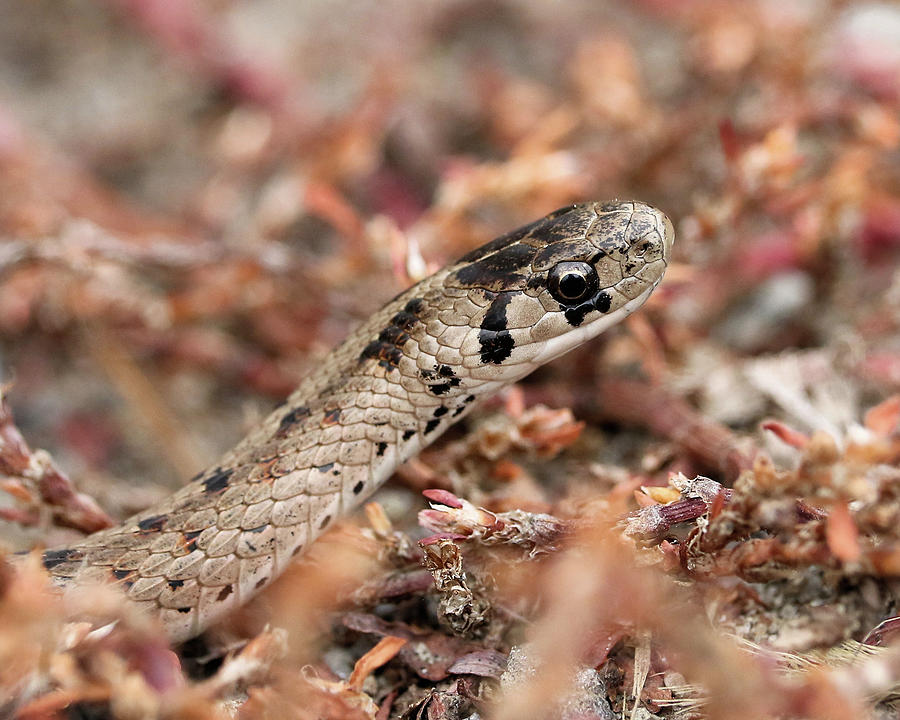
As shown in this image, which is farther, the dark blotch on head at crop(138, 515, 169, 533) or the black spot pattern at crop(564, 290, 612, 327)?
the black spot pattern at crop(564, 290, 612, 327)

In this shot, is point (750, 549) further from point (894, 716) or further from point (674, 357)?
point (674, 357)

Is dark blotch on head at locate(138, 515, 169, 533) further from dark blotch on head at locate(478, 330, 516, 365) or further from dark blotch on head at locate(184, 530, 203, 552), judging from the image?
dark blotch on head at locate(478, 330, 516, 365)

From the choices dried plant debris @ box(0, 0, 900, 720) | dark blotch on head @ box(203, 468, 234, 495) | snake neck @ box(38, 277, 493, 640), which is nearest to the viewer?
dried plant debris @ box(0, 0, 900, 720)

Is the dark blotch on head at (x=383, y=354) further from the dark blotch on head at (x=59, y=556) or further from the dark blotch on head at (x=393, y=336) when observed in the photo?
the dark blotch on head at (x=59, y=556)

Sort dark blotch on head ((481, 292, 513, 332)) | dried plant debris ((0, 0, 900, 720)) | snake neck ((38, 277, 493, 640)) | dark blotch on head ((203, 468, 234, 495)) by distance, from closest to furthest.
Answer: dried plant debris ((0, 0, 900, 720))
snake neck ((38, 277, 493, 640))
dark blotch on head ((203, 468, 234, 495))
dark blotch on head ((481, 292, 513, 332))

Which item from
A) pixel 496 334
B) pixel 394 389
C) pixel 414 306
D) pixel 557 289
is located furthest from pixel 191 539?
pixel 557 289

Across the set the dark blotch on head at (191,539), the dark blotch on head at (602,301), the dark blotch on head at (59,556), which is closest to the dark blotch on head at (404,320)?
the dark blotch on head at (602,301)

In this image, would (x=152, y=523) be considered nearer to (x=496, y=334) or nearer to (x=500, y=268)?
(x=496, y=334)

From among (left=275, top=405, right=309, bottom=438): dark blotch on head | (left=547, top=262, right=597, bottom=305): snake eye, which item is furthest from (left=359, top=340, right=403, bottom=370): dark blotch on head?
(left=547, top=262, right=597, bottom=305): snake eye
